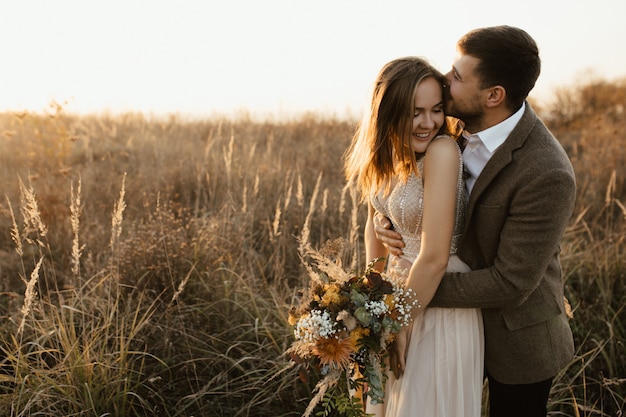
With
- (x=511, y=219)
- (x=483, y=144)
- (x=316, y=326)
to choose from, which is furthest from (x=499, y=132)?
(x=316, y=326)

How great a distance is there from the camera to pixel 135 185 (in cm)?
573

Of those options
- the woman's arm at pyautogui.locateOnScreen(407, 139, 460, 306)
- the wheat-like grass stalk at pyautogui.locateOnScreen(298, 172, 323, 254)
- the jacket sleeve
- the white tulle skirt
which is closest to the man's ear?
the woman's arm at pyautogui.locateOnScreen(407, 139, 460, 306)

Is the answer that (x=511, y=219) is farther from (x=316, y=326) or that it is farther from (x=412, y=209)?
(x=316, y=326)

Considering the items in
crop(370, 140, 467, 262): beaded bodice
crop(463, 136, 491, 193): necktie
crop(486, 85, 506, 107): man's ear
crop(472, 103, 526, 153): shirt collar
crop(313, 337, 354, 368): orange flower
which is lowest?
crop(313, 337, 354, 368): orange flower

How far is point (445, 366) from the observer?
2314 millimetres

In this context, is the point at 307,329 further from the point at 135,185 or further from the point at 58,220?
the point at 135,185

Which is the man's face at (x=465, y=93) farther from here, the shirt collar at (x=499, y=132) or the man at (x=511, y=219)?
the shirt collar at (x=499, y=132)

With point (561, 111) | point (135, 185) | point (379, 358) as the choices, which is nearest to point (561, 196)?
point (379, 358)

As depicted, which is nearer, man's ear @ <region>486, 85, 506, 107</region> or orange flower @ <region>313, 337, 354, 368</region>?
orange flower @ <region>313, 337, 354, 368</region>

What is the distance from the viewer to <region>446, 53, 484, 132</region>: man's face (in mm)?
2293

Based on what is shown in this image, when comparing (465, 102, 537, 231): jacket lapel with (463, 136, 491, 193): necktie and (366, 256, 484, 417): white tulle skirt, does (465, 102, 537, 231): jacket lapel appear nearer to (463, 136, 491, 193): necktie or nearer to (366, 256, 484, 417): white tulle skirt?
(463, 136, 491, 193): necktie

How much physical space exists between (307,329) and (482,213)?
0.83 meters

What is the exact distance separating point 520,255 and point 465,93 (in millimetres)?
708

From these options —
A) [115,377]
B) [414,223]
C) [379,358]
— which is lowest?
[115,377]
